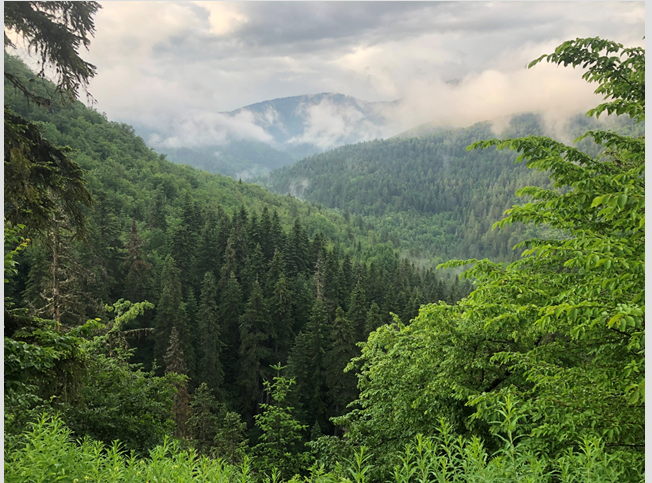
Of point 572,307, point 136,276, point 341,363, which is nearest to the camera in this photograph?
point 572,307

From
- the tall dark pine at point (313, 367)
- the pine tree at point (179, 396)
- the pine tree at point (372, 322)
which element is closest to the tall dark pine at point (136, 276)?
the pine tree at point (179, 396)

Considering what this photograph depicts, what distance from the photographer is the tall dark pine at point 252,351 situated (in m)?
45.2

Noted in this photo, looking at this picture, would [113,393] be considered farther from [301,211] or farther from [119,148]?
[301,211]

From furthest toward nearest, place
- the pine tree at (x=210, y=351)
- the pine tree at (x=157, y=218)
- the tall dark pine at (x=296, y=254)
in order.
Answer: the pine tree at (x=157, y=218) → the tall dark pine at (x=296, y=254) → the pine tree at (x=210, y=351)

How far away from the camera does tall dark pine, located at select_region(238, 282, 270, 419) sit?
1778 inches

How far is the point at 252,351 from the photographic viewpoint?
45469mm

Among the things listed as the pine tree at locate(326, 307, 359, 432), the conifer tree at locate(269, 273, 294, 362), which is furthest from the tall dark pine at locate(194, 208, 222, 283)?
the pine tree at locate(326, 307, 359, 432)

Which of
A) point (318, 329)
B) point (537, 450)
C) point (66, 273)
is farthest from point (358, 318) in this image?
point (537, 450)

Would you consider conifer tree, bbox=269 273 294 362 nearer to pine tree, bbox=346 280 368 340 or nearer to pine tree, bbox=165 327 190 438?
pine tree, bbox=346 280 368 340

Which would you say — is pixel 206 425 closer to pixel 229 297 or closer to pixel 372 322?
pixel 372 322

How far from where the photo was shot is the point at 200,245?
2378 inches

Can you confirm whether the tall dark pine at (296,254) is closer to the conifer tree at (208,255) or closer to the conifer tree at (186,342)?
the conifer tree at (208,255)

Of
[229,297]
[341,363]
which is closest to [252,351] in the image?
[229,297]

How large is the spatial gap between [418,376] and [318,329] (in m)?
31.4
